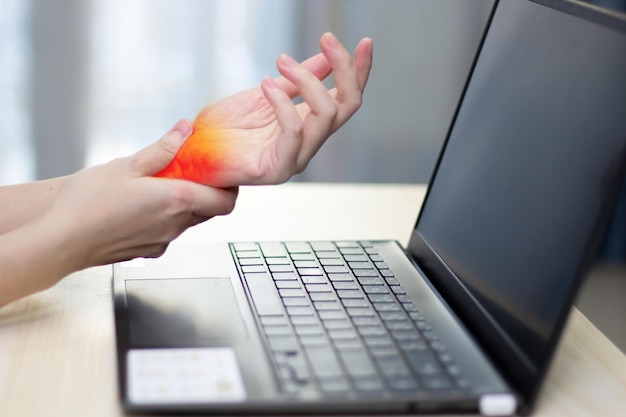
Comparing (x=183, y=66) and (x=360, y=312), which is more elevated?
(x=360, y=312)

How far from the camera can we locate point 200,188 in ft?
2.78

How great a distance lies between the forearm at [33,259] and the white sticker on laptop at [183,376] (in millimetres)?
159

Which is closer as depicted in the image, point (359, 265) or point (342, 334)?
point (342, 334)

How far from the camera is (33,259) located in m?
0.80

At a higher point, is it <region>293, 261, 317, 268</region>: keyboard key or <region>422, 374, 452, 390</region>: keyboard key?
<region>422, 374, 452, 390</region>: keyboard key

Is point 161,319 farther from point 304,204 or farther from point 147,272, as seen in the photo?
point 304,204

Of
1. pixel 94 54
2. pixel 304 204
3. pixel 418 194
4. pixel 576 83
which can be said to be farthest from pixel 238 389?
pixel 94 54

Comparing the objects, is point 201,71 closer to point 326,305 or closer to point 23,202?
point 23,202

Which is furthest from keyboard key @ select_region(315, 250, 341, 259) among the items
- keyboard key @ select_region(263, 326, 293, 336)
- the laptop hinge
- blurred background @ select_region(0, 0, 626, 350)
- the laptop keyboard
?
blurred background @ select_region(0, 0, 626, 350)

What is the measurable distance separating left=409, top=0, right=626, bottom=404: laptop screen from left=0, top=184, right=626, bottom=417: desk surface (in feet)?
0.25

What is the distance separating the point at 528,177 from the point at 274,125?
0.28 m

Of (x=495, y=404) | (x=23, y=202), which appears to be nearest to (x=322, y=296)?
(x=495, y=404)

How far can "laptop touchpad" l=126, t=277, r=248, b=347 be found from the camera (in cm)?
73

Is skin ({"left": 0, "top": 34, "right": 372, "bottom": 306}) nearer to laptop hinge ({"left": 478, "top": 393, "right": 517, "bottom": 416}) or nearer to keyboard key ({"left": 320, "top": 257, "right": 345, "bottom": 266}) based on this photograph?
keyboard key ({"left": 320, "top": 257, "right": 345, "bottom": 266})
